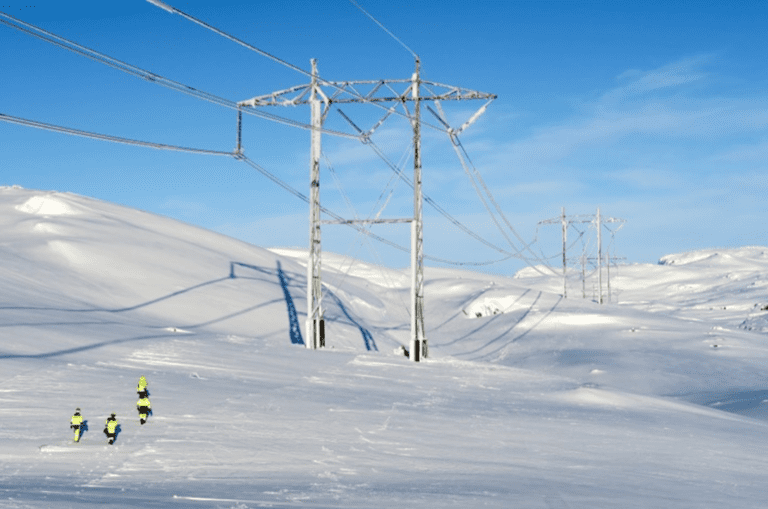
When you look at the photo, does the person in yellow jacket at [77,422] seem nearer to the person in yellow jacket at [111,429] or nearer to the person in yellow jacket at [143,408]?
the person in yellow jacket at [111,429]

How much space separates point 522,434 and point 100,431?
6963mm

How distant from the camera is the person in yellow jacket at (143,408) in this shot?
34.7 feet

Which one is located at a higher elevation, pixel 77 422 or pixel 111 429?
pixel 77 422

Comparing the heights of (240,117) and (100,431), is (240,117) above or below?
above

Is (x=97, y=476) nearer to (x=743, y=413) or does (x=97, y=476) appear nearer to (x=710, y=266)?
(x=743, y=413)

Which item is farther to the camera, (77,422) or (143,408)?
(143,408)

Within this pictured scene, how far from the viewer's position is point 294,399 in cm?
Result: 1465

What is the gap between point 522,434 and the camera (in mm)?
12938

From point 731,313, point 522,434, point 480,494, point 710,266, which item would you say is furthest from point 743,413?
point 710,266

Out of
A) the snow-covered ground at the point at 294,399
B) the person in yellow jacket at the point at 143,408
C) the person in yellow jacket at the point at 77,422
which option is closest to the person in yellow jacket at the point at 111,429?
the snow-covered ground at the point at 294,399

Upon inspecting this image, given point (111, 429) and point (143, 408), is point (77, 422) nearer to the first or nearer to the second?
point (111, 429)

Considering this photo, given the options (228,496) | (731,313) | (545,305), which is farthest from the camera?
(731,313)

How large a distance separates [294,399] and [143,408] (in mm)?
4389

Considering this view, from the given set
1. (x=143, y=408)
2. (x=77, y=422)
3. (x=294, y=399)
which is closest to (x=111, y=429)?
(x=77, y=422)
